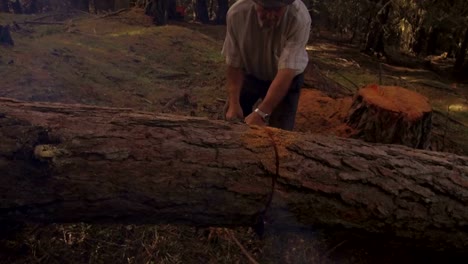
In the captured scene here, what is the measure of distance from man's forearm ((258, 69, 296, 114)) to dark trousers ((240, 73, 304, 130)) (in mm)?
446

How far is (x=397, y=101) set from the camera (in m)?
3.98

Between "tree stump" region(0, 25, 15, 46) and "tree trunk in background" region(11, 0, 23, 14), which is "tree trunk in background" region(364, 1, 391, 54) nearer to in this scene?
"tree stump" region(0, 25, 15, 46)

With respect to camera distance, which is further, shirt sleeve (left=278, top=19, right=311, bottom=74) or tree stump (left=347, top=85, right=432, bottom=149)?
tree stump (left=347, top=85, right=432, bottom=149)

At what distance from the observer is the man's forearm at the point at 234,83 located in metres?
3.22

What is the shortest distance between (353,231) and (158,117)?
52.7 inches

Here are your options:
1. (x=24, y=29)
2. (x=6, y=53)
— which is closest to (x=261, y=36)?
(x=6, y=53)

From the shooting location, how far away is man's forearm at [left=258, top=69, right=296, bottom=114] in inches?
114

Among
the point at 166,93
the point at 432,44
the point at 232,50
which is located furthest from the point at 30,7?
the point at 432,44

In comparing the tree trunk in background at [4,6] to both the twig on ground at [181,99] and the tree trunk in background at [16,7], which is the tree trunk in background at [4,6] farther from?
the twig on ground at [181,99]

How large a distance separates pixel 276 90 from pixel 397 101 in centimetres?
169

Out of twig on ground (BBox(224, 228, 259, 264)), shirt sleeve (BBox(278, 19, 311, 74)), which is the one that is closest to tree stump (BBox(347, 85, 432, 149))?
shirt sleeve (BBox(278, 19, 311, 74))

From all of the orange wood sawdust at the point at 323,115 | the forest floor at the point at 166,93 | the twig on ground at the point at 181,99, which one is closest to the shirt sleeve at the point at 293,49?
the forest floor at the point at 166,93

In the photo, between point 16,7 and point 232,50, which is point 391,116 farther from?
point 16,7

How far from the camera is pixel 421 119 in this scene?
3.80 metres
